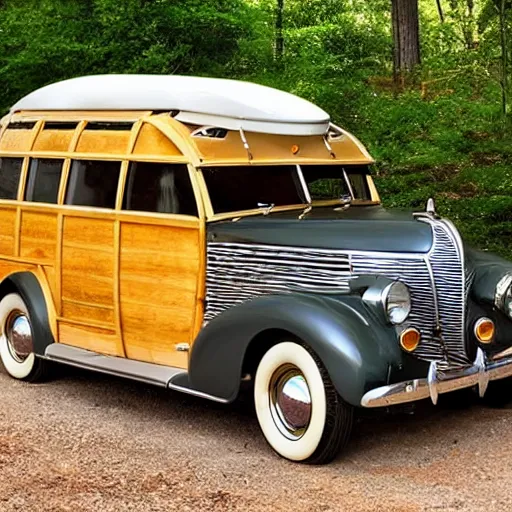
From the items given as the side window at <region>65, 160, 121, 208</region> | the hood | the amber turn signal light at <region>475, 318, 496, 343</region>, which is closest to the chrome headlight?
the amber turn signal light at <region>475, 318, 496, 343</region>

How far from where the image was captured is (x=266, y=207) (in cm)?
582

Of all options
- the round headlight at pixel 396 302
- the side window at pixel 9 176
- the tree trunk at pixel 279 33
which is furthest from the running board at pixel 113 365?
the tree trunk at pixel 279 33

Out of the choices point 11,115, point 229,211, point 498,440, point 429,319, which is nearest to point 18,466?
point 229,211

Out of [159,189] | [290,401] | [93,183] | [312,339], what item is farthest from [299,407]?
[93,183]

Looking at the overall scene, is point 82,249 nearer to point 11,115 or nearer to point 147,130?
point 147,130

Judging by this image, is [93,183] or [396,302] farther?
[93,183]

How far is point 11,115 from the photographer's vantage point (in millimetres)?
7148

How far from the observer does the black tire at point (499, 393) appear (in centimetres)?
577

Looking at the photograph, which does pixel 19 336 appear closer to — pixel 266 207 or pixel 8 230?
pixel 8 230

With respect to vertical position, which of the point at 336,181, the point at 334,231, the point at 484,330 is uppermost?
the point at 336,181

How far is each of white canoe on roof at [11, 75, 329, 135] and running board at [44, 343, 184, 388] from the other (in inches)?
64.2

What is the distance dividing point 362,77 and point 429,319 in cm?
1115

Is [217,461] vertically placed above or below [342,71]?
below

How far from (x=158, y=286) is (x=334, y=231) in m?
1.28
